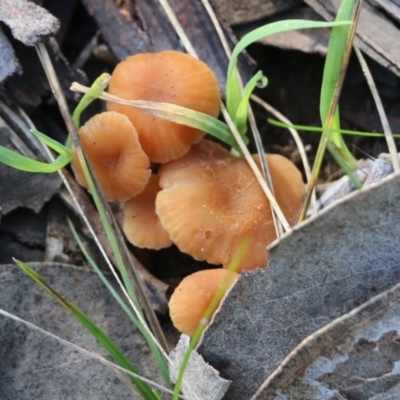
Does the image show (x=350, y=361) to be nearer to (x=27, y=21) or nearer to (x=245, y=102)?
(x=245, y=102)

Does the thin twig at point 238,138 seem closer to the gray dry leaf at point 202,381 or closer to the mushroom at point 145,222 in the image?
the mushroom at point 145,222

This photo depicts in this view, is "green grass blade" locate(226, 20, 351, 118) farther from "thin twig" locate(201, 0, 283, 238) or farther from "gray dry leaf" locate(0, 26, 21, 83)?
"gray dry leaf" locate(0, 26, 21, 83)

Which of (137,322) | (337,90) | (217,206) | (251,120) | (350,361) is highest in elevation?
(337,90)

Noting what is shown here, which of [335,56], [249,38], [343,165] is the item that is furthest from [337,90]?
[249,38]

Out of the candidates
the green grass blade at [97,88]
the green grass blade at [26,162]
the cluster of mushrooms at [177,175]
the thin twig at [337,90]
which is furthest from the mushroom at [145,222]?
the thin twig at [337,90]

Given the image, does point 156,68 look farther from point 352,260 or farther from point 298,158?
point 352,260

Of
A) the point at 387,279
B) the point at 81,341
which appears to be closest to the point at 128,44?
the point at 81,341
